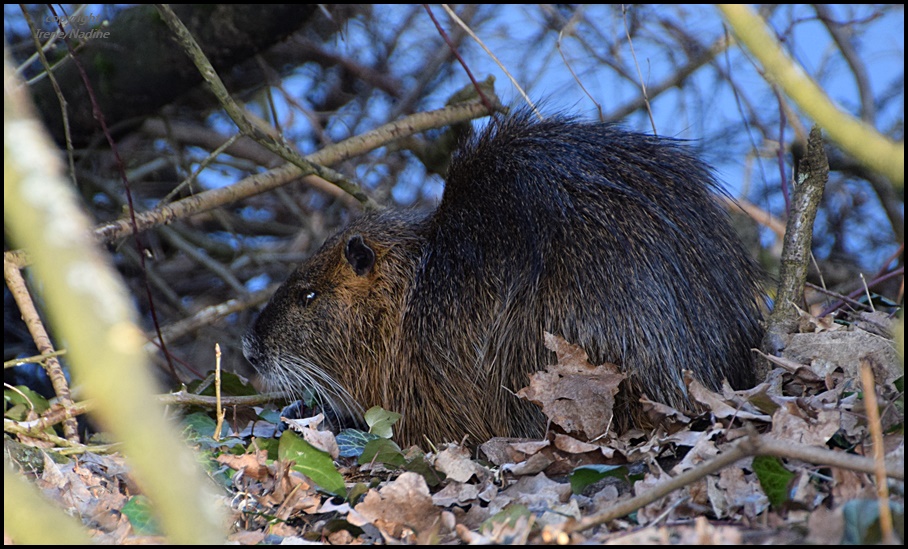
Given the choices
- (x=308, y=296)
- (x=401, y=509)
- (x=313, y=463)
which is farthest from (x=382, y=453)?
(x=308, y=296)

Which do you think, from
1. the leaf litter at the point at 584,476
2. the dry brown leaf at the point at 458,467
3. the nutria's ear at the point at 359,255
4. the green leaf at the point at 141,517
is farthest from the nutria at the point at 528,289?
the green leaf at the point at 141,517

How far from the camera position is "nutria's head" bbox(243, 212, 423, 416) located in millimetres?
3242

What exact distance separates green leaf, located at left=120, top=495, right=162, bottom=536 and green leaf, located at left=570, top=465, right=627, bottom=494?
99 centimetres

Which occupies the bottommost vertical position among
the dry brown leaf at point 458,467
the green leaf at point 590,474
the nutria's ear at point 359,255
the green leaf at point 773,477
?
the dry brown leaf at point 458,467

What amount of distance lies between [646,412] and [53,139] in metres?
3.48

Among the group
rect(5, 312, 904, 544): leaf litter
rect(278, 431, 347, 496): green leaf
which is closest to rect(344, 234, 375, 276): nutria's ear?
rect(5, 312, 904, 544): leaf litter

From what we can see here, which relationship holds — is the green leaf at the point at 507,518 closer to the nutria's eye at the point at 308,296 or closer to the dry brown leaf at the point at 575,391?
the dry brown leaf at the point at 575,391

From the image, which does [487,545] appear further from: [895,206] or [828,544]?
[895,206]

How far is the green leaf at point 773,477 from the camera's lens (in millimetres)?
1792

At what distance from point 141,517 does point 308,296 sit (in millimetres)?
1514

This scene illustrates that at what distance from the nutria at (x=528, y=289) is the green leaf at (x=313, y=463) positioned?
685 millimetres

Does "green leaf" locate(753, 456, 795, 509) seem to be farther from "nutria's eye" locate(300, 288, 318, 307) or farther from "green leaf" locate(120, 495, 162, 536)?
"nutria's eye" locate(300, 288, 318, 307)

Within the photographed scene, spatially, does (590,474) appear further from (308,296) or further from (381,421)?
(308,296)

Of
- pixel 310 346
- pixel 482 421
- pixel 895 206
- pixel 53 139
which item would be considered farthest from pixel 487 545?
pixel 895 206
